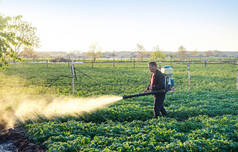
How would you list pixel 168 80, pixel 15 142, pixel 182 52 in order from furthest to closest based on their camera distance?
1. pixel 182 52
2. pixel 168 80
3. pixel 15 142

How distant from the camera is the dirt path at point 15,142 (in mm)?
6094

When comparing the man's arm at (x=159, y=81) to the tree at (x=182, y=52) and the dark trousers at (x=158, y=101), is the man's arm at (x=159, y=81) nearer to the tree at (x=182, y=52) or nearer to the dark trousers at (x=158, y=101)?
the dark trousers at (x=158, y=101)

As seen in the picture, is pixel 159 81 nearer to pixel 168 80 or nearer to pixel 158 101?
pixel 168 80

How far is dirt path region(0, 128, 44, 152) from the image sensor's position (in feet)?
20.0

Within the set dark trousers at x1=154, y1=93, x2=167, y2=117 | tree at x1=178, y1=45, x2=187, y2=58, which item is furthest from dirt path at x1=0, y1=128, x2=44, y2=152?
tree at x1=178, y1=45, x2=187, y2=58

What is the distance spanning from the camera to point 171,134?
6.39 m

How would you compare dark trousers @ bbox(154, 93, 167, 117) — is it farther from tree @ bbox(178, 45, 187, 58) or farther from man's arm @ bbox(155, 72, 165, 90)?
tree @ bbox(178, 45, 187, 58)

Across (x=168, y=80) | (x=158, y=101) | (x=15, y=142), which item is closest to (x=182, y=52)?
(x=168, y=80)

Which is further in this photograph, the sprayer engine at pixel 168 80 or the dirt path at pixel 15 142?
the sprayer engine at pixel 168 80

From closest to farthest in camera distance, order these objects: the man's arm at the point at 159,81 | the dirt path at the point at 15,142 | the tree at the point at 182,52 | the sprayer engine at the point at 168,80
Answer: the dirt path at the point at 15,142, the man's arm at the point at 159,81, the sprayer engine at the point at 168,80, the tree at the point at 182,52

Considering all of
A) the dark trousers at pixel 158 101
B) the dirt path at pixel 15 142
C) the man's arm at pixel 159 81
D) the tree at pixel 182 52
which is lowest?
the dirt path at pixel 15 142

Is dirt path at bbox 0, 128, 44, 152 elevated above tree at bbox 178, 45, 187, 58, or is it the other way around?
tree at bbox 178, 45, 187, 58

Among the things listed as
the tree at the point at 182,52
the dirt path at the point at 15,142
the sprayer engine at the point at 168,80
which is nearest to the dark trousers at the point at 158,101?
the sprayer engine at the point at 168,80

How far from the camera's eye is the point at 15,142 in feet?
21.6
